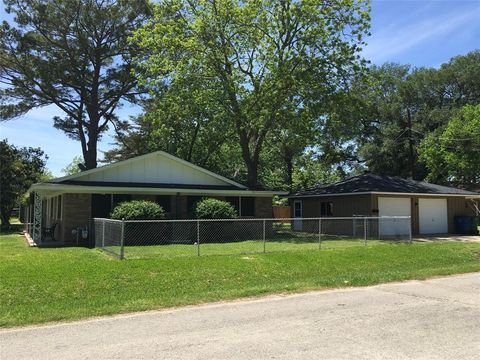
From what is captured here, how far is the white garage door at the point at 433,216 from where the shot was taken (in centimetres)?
2619

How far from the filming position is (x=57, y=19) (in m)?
33.5

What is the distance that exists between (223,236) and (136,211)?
409 centimetres

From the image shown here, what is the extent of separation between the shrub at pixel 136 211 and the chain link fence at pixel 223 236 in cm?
33

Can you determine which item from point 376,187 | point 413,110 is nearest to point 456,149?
point 413,110

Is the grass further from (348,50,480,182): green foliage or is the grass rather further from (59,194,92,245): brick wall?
(348,50,480,182): green foliage

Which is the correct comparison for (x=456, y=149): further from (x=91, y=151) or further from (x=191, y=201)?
(x=91, y=151)

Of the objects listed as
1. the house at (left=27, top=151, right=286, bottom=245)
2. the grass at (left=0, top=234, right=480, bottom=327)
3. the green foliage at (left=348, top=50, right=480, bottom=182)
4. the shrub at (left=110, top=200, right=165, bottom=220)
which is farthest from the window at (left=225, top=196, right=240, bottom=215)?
the green foliage at (left=348, top=50, right=480, bottom=182)

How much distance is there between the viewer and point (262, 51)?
92.1 ft

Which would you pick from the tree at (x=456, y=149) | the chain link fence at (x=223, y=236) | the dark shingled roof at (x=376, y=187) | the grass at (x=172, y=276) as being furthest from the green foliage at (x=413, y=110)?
the grass at (x=172, y=276)

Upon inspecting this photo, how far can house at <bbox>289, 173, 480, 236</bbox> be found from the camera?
2455 cm

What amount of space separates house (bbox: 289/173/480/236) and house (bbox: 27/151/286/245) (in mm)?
4134

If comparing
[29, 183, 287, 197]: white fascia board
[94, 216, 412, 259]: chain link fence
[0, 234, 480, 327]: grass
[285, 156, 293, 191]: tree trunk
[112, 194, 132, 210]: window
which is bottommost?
[0, 234, 480, 327]: grass

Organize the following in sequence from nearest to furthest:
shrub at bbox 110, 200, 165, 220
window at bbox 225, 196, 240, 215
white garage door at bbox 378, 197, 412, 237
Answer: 1. shrub at bbox 110, 200, 165, 220
2. white garage door at bbox 378, 197, 412, 237
3. window at bbox 225, 196, 240, 215

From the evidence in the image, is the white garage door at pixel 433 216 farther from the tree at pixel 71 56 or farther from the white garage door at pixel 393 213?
the tree at pixel 71 56
